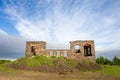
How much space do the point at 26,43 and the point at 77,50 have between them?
11425mm

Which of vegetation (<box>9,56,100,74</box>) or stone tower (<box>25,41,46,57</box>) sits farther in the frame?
stone tower (<box>25,41,46,57</box>)

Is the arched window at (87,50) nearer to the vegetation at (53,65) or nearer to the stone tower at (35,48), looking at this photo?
the stone tower at (35,48)

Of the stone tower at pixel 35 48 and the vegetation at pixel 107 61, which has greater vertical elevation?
the stone tower at pixel 35 48

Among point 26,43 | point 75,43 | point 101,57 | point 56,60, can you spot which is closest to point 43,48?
point 26,43

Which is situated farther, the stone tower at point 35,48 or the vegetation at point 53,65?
the stone tower at point 35,48

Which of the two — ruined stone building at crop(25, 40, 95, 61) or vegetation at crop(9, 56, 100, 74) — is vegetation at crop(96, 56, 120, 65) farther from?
vegetation at crop(9, 56, 100, 74)

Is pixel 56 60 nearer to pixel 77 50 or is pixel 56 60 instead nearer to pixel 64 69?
pixel 64 69

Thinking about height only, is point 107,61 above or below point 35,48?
below

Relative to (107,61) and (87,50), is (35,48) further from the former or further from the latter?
(107,61)

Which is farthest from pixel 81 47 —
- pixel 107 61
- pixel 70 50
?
pixel 107 61

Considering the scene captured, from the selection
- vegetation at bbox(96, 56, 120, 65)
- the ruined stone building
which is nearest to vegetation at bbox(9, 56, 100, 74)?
the ruined stone building

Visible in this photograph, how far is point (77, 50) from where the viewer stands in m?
32.7

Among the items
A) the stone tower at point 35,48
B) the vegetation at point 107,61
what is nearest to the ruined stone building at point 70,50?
the stone tower at point 35,48

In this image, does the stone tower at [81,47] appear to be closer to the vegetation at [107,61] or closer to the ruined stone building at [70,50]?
the ruined stone building at [70,50]
